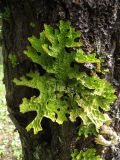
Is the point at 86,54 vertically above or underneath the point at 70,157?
above

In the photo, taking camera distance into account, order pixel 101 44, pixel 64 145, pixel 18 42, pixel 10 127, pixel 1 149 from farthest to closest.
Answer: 1. pixel 10 127
2. pixel 1 149
3. pixel 64 145
4. pixel 18 42
5. pixel 101 44

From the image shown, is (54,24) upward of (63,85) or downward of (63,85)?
upward

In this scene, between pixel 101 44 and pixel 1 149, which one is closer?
pixel 101 44

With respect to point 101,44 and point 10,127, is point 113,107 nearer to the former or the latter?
point 101,44

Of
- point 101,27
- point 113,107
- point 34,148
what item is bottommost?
point 34,148

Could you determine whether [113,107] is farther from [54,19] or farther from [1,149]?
[1,149]

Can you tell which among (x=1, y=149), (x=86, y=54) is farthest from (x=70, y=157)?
(x=1, y=149)

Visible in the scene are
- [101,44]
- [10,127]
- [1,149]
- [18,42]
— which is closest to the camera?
[101,44]
